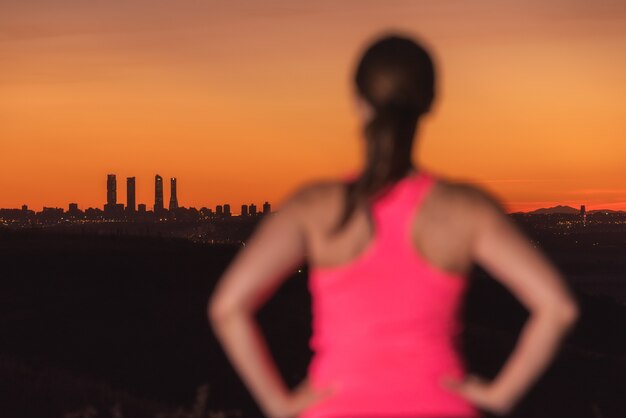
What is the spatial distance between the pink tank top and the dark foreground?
2.78 ft

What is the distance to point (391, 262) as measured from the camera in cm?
446

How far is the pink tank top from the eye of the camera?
4.46 m

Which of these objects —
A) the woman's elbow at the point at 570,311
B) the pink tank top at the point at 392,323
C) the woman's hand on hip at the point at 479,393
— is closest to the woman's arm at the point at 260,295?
the pink tank top at the point at 392,323

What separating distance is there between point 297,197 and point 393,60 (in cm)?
54

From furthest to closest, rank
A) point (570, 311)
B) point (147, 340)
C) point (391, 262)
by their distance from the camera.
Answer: point (147, 340) → point (570, 311) → point (391, 262)

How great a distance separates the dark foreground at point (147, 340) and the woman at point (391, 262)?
0.88m

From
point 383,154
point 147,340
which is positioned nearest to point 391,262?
point 383,154

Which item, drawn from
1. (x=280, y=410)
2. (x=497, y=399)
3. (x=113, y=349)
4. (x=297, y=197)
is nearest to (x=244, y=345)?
(x=280, y=410)

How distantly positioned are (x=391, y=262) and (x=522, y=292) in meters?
0.46

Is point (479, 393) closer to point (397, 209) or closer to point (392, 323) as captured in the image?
point (392, 323)

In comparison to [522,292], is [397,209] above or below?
above

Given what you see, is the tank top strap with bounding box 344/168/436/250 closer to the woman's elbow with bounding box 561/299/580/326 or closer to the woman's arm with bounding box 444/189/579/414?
the woman's arm with bounding box 444/189/579/414

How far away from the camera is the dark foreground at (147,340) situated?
36.8 m

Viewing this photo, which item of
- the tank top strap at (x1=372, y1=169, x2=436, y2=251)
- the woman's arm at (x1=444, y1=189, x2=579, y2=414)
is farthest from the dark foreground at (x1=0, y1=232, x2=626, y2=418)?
the tank top strap at (x1=372, y1=169, x2=436, y2=251)
